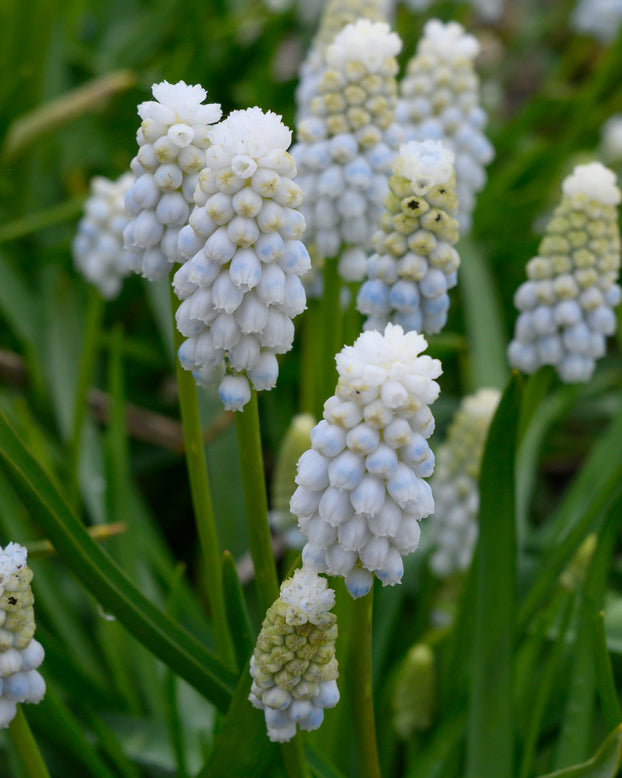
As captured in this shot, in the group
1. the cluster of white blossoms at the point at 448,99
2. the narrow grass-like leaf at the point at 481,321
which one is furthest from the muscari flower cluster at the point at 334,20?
the narrow grass-like leaf at the point at 481,321

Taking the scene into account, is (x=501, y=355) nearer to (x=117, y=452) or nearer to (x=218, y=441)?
(x=218, y=441)

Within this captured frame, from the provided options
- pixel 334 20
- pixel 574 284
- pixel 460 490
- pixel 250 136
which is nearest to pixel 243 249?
pixel 250 136

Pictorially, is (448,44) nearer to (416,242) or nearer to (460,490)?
(416,242)

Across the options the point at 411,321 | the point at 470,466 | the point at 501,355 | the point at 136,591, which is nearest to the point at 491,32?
the point at 501,355

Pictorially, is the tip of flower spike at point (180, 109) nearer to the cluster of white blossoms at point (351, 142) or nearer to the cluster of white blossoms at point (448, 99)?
the cluster of white blossoms at point (351, 142)

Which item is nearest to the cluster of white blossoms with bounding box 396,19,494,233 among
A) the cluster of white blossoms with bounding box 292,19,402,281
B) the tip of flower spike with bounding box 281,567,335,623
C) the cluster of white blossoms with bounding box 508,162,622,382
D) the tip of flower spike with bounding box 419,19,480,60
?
the tip of flower spike with bounding box 419,19,480,60
